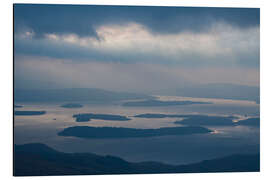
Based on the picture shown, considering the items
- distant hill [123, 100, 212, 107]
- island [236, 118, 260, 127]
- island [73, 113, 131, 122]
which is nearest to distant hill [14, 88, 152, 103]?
island [73, 113, 131, 122]

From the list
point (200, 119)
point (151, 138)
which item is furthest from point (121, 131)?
point (200, 119)

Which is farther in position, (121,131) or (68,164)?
(121,131)

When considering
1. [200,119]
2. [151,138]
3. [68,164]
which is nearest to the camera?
[68,164]

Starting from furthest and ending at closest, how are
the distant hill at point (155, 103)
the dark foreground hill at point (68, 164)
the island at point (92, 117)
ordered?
1. the distant hill at point (155, 103)
2. the island at point (92, 117)
3. the dark foreground hill at point (68, 164)

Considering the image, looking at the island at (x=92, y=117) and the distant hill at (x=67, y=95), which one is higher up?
the distant hill at (x=67, y=95)

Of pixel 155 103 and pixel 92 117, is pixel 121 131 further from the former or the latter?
pixel 155 103

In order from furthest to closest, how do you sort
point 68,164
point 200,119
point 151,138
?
point 200,119 < point 151,138 < point 68,164

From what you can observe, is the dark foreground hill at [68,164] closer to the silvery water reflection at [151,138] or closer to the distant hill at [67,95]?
the silvery water reflection at [151,138]

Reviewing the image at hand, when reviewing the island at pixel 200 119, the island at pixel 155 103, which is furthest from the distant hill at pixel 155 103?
the island at pixel 200 119

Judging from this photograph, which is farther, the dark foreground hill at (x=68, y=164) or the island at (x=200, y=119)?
the island at (x=200, y=119)

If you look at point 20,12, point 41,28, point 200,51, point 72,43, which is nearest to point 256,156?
point 200,51
